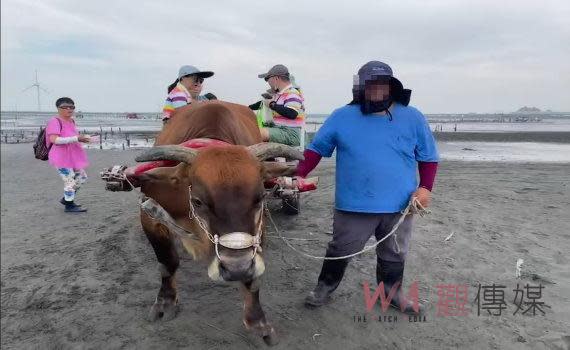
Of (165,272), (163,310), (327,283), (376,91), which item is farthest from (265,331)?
(376,91)

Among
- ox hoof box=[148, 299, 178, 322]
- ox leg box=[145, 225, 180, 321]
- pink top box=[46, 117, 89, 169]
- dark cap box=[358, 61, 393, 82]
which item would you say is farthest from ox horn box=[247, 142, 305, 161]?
pink top box=[46, 117, 89, 169]

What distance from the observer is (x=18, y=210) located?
902 cm

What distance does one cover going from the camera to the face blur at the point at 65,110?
8.23m

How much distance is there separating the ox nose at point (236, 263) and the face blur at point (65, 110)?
6.44 m

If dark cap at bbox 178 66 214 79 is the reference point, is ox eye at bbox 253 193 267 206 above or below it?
below

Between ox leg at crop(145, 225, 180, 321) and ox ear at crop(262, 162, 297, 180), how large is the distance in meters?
1.46

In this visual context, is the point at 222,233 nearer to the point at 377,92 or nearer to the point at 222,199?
the point at 222,199

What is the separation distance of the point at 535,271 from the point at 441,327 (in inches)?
82.3

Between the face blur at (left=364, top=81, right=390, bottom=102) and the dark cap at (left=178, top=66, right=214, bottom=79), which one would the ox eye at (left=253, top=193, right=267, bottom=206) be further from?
the dark cap at (left=178, top=66, right=214, bottom=79)

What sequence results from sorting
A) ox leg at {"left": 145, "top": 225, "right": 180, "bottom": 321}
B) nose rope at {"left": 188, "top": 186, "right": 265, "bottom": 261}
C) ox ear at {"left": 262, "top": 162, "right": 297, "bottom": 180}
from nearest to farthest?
nose rope at {"left": 188, "top": 186, "right": 265, "bottom": 261}
ox ear at {"left": 262, "top": 162, "right": 297, "bottom": 180}
ox leg at {"left": 145, "top": 225, "right": 180, "bottom": 321}

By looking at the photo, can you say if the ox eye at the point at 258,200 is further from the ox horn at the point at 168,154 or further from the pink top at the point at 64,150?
→ the pink top at the point at 64,150

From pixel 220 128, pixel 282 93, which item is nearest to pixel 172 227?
pixel 220 128

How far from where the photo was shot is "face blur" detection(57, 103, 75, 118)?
8.23 meters

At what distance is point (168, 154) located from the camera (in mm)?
3611
